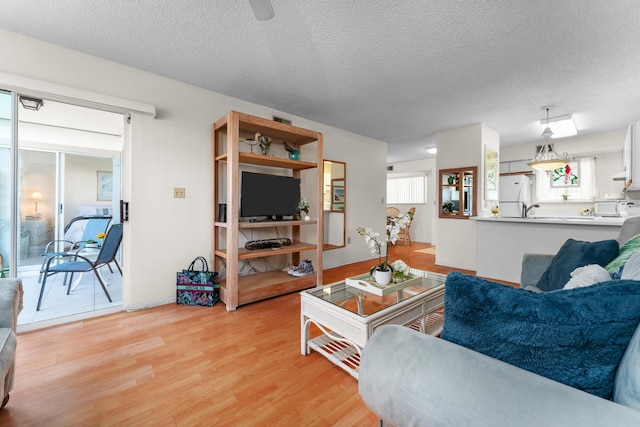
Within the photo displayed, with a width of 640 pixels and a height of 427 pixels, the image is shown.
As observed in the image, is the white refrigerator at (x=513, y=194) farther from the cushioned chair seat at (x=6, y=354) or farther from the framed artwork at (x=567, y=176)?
the cushioned chair seat at (x=6, y=354)

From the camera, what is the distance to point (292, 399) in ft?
4.66

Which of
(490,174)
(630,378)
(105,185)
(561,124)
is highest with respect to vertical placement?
(561,124)

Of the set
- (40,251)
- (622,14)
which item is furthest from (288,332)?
(40,251)

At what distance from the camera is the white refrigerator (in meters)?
4.75

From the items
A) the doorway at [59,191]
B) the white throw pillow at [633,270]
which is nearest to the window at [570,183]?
the white throw pillow at [633,270]

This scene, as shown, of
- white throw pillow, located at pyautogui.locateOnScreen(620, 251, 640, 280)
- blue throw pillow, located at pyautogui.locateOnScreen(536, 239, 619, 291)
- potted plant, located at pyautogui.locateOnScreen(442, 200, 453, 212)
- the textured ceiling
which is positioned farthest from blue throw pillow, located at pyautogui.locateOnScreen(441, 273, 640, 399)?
potted plant, located at pyautogui.locateOnScreen(442, 200, 453, 212)

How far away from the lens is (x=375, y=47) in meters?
2.21

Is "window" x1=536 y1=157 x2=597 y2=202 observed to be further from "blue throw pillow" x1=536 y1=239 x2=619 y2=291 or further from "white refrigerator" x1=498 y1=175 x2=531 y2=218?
"blue throw pillow" x1=536 y1=239 x2=619 y2=291

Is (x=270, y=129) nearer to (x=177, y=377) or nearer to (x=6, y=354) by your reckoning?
(x=177, y=377)

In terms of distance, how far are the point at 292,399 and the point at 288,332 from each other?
758 millimetres

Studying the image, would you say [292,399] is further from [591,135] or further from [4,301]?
[591,135]

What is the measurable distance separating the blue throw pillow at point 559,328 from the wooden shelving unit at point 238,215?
7.56ft

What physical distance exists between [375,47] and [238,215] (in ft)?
6.55

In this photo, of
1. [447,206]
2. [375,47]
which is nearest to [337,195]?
[447,206]
